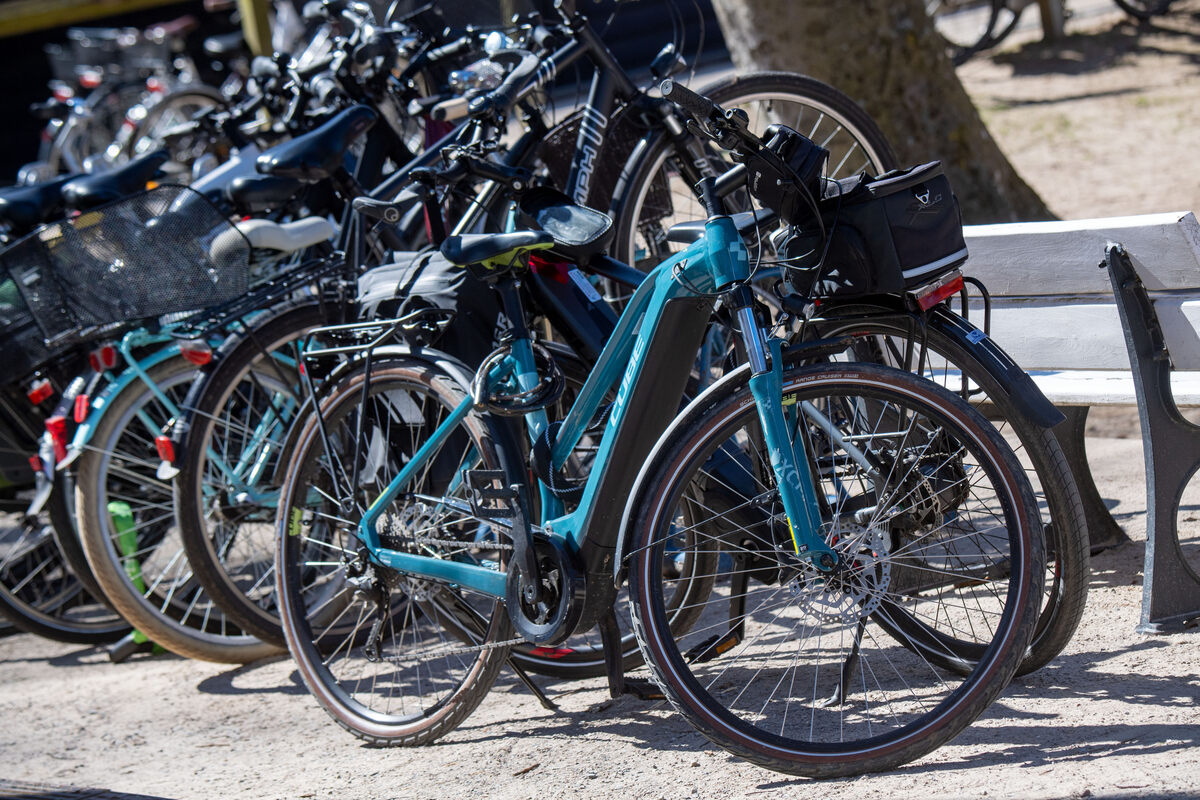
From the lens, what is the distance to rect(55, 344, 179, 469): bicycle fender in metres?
3.82

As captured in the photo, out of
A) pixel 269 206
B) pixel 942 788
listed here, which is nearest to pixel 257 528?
pixel 269 206

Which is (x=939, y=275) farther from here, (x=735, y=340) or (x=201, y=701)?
(x=201, y=701)

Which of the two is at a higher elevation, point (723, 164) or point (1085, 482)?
point (723, 164)

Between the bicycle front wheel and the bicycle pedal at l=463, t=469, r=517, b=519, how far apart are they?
386 mm

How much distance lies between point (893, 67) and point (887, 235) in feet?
10.6

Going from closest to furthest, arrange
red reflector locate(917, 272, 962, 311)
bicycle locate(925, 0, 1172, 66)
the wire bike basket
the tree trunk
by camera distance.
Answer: red reflector locate(917, 272, 962, 311) < the wire bike basket < the tree trunk < bicycle locate(925, 0, 1172, 66)

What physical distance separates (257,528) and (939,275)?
2734 mm

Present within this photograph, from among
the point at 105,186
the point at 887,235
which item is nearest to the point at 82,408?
the point at 105,186

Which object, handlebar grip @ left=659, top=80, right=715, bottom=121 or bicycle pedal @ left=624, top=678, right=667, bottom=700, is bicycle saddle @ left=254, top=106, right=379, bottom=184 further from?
bicycle pedal @ left=624, top=678, right=667, bottom=700

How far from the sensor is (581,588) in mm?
2664

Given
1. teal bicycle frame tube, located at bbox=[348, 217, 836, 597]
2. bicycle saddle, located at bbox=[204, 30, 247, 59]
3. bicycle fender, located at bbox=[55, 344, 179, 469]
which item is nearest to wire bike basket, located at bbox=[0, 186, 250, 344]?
bicycle fender, located at bbox=[55, 344, 179, 469]

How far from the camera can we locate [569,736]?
2.98m

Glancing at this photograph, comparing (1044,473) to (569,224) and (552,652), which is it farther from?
(552,652)

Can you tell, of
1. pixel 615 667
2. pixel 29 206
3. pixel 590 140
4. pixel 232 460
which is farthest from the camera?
pixel 29 206
